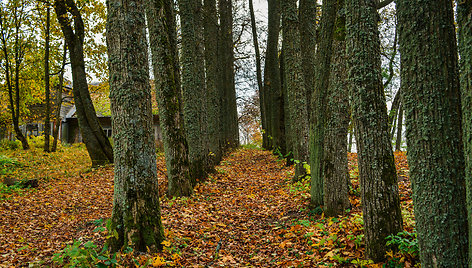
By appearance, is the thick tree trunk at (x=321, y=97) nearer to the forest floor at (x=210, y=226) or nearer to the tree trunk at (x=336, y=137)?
the tree trunk at (x=336, y=137)

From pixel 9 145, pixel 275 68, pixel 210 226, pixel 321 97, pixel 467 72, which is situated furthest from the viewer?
pixel 9 145

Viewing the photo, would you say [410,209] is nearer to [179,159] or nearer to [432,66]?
[432,66]

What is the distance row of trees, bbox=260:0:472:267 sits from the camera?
250 centimetres

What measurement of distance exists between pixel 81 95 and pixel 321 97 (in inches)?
455

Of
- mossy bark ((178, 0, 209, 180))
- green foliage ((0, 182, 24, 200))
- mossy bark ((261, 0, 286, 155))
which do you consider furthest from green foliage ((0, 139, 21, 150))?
mossy bark ((261, 0, 286, 155))

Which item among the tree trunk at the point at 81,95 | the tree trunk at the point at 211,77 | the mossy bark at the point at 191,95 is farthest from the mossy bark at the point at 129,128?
the tree trunk at the point at 81,95

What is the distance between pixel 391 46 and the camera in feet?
49.5

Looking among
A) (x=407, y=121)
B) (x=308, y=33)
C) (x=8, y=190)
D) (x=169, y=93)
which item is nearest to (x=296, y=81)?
(x=308, y=33)

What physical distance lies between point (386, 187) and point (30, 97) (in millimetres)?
23511

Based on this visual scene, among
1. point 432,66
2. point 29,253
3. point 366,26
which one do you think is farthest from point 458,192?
point 29,253

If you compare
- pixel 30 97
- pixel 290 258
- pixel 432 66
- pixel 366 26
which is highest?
pixel 30 97

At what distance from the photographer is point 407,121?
2.71 meters

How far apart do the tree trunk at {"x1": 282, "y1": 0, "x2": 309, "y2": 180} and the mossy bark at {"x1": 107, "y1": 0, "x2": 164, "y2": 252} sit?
5.29 m

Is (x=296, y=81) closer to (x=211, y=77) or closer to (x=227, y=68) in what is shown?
(x=211, y=77)
